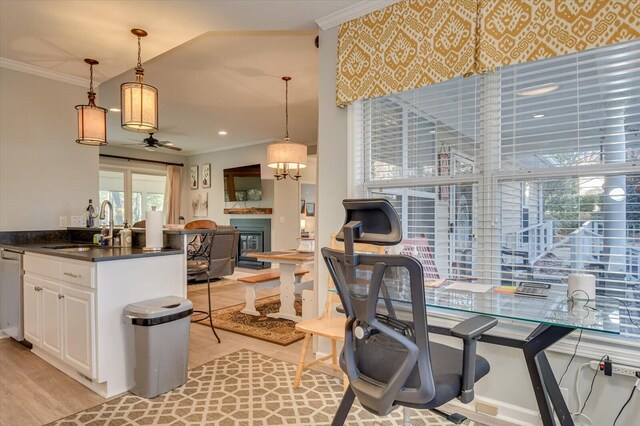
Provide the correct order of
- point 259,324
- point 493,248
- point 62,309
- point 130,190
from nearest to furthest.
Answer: point 493,248
point 62,309
point 259,324
point 130,190

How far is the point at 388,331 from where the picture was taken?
136 centimetres

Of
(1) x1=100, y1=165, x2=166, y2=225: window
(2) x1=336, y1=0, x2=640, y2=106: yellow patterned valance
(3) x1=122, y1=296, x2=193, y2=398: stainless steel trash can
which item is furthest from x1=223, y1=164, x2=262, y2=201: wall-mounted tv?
(3) x1=122, y1=296, x2=193, y2=398: stainless steel trash can

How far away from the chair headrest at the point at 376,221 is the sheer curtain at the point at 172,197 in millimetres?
7789

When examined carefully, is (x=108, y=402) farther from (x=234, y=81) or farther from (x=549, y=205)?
(x=234, y=81)

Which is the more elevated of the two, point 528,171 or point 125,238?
point 528,171

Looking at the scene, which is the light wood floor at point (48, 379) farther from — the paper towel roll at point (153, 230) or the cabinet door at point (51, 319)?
the paper towel roll at point (153, 230)

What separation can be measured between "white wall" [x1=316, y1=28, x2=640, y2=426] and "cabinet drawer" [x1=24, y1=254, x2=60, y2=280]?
1.92 m

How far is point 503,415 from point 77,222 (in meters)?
4.24

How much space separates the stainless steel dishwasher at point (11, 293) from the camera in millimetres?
3139

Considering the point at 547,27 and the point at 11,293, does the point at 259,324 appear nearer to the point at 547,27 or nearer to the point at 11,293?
the point at 11,293

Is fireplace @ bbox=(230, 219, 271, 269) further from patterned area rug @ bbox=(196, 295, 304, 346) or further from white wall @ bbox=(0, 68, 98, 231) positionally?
white wall @ bbox=(0, 68, 98, 231)

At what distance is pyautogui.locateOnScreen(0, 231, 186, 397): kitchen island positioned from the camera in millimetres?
2324

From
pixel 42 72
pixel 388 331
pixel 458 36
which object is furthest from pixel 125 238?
pixel 458 36

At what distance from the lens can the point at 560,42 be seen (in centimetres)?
185
